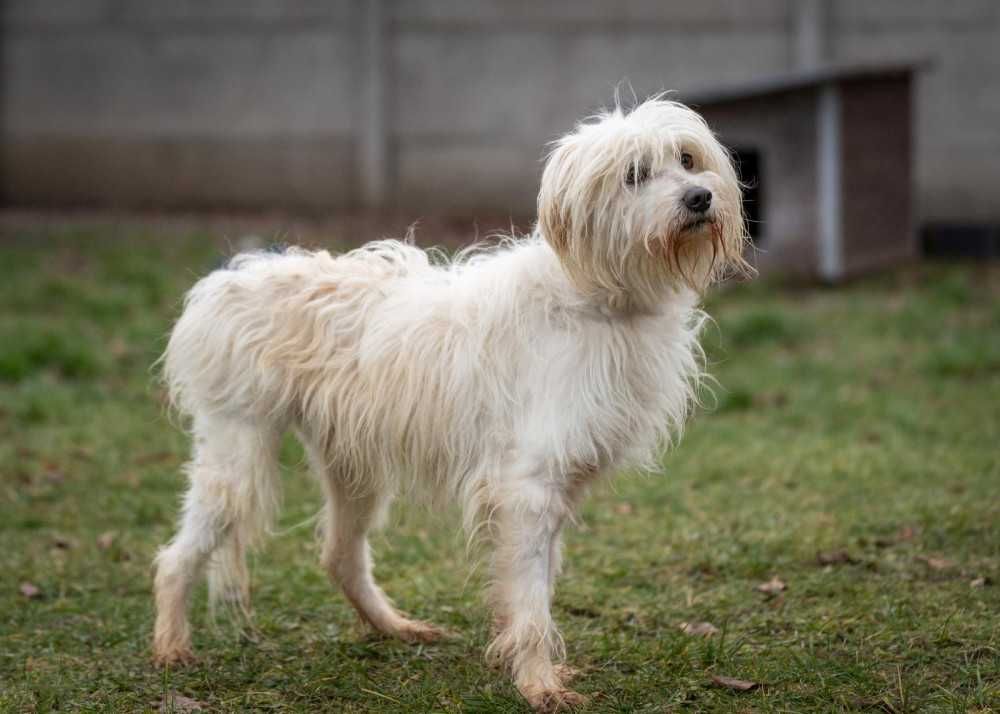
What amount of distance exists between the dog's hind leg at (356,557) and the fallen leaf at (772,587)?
3.83ft

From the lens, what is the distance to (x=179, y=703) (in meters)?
3.94

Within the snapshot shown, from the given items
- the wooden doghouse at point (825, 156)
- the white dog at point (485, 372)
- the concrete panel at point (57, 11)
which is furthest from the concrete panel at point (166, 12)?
the white dog at point (485, 372)

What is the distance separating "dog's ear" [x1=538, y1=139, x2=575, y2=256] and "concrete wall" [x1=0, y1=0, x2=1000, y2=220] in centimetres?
896

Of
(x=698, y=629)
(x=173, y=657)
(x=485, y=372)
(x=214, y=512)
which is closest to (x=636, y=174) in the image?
(x=485, y=372)

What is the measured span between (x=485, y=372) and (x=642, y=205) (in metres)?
0.68

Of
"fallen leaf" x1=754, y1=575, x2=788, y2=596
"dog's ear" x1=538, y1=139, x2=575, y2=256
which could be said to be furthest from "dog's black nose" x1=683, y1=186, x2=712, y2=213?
"fallen leaf" x1=754, y1=575, x2=788, y2=596

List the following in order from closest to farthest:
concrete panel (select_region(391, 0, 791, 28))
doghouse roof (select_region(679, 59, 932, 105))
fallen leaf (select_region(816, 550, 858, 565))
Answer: fallen leaf (select_region(816, 550, 858, 565)), doghouse roof (select_region(679, 59, 932, 105)), concrete panel (select_region(391, 0, 791, 28))

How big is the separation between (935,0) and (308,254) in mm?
9236

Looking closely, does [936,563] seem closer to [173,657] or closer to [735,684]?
[735,684]

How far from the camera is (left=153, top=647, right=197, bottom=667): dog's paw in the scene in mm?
4238

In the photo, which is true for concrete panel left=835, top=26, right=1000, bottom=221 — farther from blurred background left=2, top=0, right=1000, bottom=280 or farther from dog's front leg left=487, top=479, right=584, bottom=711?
dog's front leg left=487, top=479, right=584, bottom=711

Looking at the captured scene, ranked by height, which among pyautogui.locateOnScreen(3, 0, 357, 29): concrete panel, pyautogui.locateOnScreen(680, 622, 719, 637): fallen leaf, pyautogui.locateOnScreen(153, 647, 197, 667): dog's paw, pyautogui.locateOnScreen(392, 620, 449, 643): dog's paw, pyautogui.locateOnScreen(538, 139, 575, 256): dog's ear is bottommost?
pyautogui.locateOnScreen(392, 620, 449, 643): dog's paw

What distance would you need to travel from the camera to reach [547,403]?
3891 millimetres

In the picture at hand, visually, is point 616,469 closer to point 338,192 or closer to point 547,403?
point 547,403
